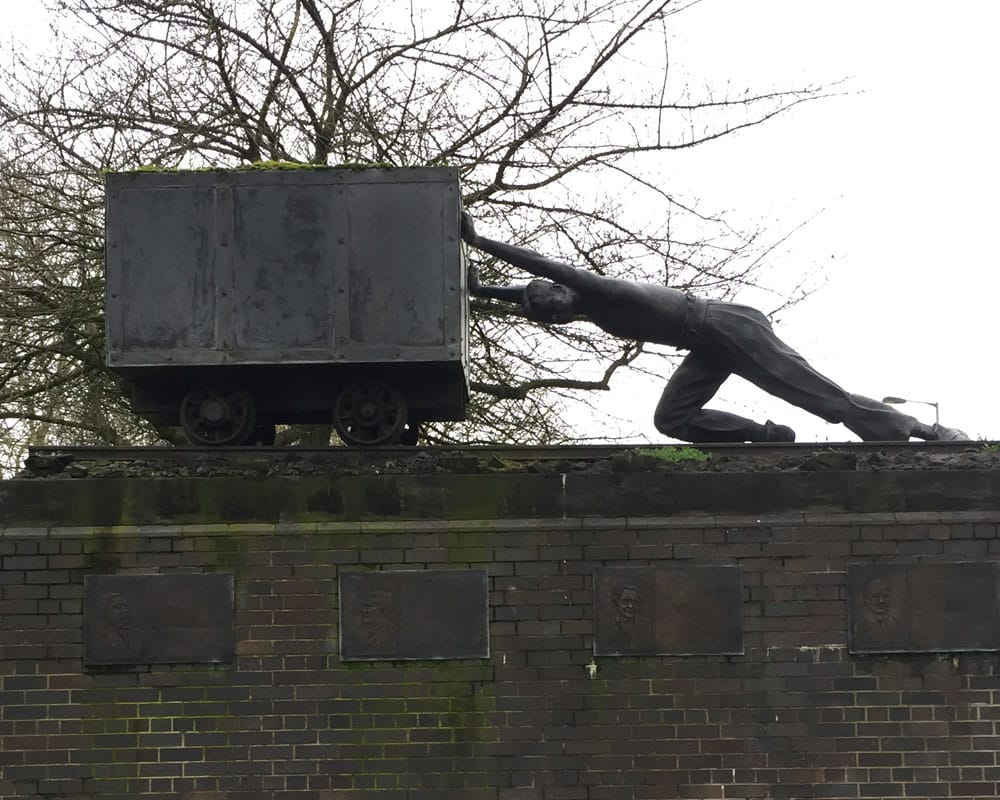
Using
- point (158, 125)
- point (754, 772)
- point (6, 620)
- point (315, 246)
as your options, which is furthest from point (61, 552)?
point (158, 125)

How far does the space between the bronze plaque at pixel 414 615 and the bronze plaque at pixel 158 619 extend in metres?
0.78

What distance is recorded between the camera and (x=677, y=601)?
11.5 meters

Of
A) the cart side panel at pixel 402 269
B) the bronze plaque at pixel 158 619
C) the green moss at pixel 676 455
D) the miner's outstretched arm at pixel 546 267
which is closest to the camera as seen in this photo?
the bronze plaque at pixel 158 619

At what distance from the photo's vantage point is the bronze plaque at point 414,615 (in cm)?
1148

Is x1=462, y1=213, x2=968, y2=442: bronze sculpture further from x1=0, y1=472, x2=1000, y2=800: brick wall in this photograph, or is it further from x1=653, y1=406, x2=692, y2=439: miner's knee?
x1=0, y1=472, x2=1000, y2=800: brick wall

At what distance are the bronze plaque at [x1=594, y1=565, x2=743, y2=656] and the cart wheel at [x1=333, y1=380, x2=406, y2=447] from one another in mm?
1860

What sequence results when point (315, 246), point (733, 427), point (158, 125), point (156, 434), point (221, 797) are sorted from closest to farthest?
1. point (221, 797)
2. point (315, 246)
3. point (733, 427)
4. point (158, 125)
5. point (156, 434)

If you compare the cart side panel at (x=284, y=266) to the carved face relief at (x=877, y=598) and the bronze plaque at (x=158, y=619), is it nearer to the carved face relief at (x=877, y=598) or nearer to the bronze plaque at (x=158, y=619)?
the bronze plaque at (x=158, y=619)

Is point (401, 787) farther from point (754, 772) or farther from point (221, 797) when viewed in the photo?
point (754, 772)

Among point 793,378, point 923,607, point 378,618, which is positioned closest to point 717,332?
point 793,378

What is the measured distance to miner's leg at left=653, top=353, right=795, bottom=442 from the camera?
43.0 ft

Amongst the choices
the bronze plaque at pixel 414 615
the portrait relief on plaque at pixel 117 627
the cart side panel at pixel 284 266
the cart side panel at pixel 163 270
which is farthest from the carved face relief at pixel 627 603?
the cart side panel at pixel 163 270

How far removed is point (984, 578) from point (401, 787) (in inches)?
154

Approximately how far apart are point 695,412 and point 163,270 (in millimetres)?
3922
